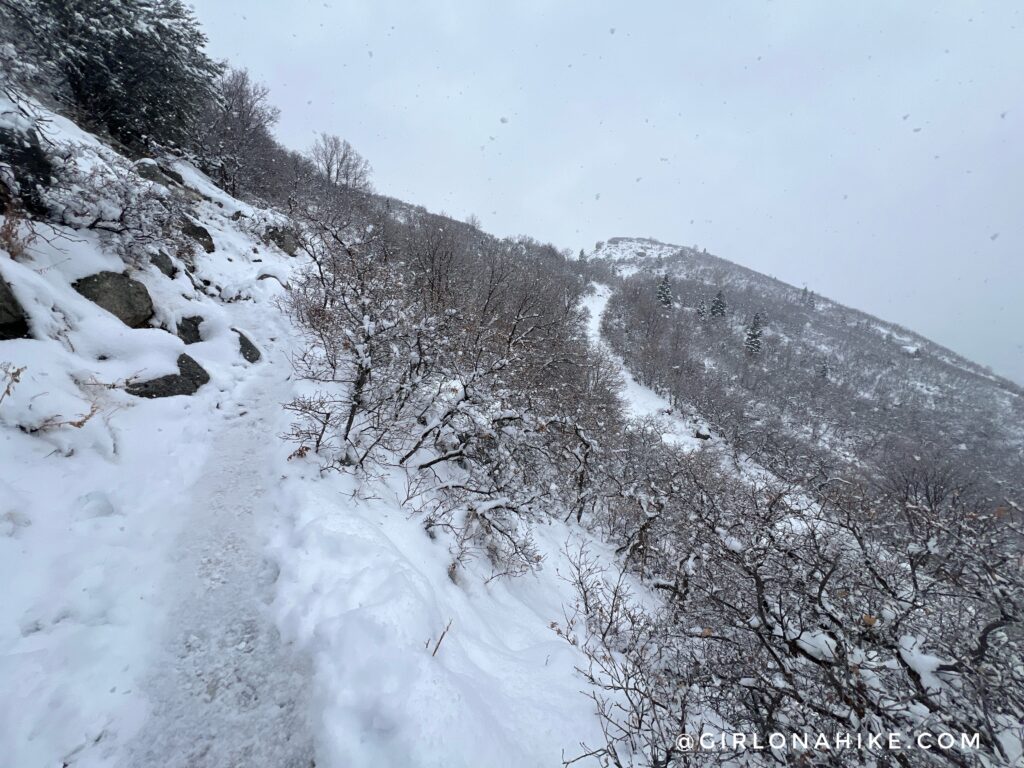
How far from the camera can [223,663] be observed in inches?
126

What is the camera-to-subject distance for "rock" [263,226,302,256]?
15.7m

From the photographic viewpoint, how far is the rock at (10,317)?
14.6 feet

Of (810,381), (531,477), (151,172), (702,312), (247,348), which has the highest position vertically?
(702,312)

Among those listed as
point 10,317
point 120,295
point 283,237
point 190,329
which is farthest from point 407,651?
point 283,237

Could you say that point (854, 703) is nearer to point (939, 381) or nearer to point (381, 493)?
point (381, 493)

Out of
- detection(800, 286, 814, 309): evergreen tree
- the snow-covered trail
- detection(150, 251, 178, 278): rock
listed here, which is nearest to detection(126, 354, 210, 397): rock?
detection(150, 251, 178, 278): rock

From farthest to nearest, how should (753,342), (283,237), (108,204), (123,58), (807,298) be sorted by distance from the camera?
(807,298) < (753,342) < (283,237) < (123,58) < (108,204)

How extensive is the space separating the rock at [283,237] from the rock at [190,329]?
8.87 metres

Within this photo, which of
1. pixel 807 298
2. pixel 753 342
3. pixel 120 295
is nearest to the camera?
pixel 120 295

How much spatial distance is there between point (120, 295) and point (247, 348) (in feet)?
7.57

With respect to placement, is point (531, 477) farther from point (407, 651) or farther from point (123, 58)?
point (123, 58)

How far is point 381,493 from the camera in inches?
243

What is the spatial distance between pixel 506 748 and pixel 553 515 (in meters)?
8.07

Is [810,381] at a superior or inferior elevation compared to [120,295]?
superior
